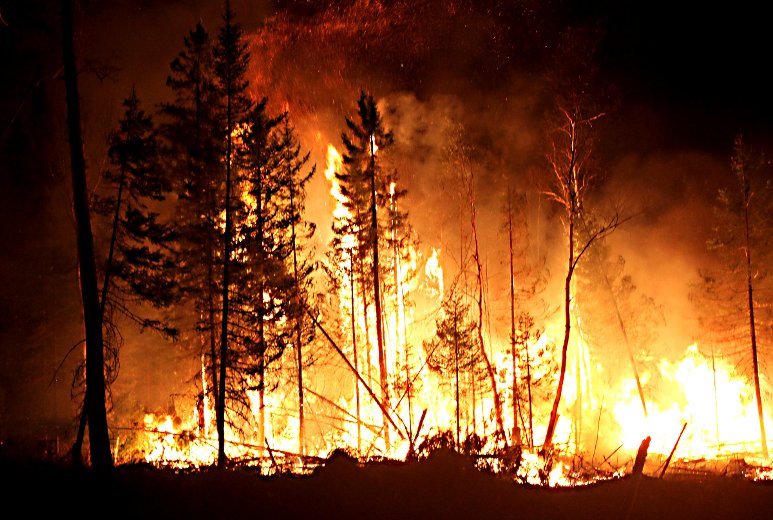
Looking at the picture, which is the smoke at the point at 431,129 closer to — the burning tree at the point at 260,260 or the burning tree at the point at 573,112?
the burning tree at the point at 573,112

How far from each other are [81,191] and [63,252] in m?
19.4

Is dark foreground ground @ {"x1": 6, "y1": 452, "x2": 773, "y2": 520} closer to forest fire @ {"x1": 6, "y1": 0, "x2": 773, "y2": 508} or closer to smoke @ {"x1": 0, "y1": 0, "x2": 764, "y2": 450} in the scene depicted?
forest fire @ {"x1": 6, "y1": 0, "x2": 773, "y2": 508}

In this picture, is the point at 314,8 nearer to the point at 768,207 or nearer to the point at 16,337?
the point at 16,337

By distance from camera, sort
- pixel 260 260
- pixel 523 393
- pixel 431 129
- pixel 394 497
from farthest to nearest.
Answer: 1. pixel 431 129
2. pixel 523 393
3. pixel 260 260
4. pixel 394 497

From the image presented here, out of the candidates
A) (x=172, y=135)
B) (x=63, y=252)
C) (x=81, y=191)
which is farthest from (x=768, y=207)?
(x=63, y=252)

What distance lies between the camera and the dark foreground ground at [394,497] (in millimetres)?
7578

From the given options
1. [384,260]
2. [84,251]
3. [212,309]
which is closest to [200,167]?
[212,309]

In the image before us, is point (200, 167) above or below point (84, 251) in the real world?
above

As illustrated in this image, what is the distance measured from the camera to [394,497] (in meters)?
7.74

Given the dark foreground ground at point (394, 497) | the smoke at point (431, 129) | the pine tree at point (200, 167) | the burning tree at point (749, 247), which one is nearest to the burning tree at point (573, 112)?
the smoke at point (431, 129)

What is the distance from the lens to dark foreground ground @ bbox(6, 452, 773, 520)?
7.58m

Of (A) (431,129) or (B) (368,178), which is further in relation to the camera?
(A) (431,129)

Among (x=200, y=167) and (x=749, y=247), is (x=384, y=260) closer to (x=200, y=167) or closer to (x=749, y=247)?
(x=200, y=167)

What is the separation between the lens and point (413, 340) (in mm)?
32938
